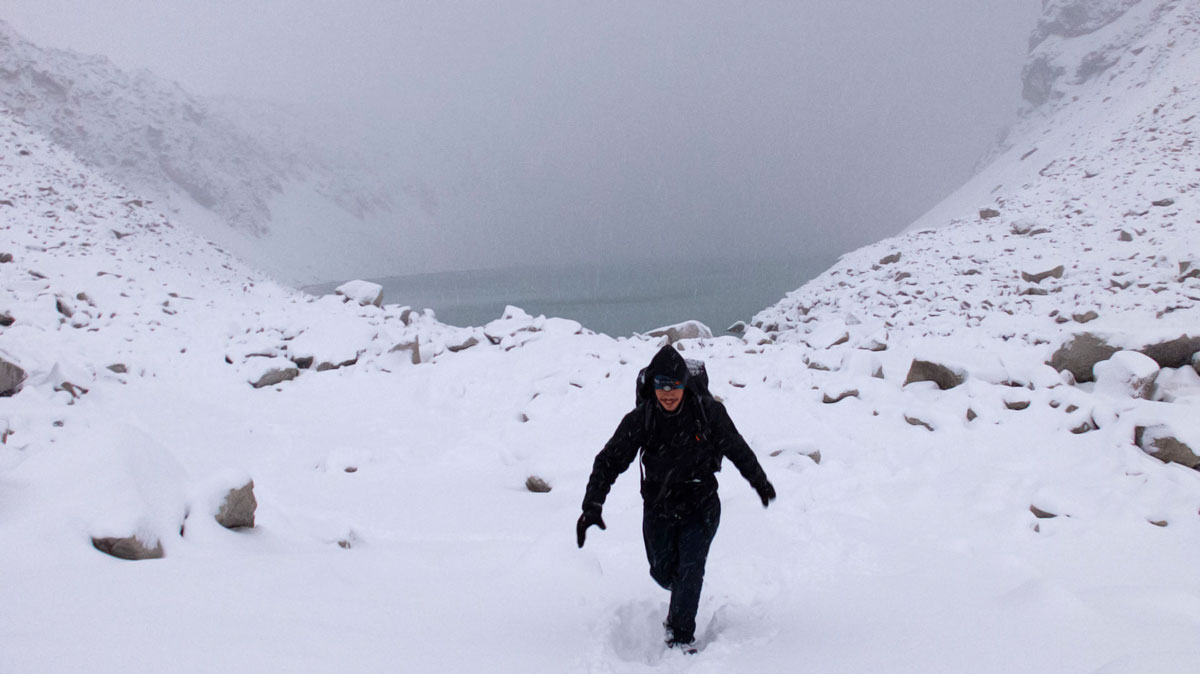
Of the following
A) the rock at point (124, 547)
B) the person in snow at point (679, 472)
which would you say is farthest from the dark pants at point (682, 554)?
the rock at point (124, 547)

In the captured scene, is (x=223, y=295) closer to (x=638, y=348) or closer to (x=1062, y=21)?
(x=638, y=348)

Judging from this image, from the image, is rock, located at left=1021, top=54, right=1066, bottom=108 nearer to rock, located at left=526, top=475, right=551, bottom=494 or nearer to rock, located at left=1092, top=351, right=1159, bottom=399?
rock, located at left=1092, top=351, right=1159, bottom=399

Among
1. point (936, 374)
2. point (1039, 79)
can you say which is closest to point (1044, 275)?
point (936, 374)

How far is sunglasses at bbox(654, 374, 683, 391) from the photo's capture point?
3.21m

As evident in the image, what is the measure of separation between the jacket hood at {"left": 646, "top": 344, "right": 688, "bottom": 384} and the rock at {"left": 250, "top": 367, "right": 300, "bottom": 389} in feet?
36.6

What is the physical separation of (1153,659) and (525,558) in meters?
3.49

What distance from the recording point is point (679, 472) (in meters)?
3.37

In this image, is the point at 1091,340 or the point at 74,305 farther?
the point at 74,305

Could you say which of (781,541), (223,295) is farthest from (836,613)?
(223,295)

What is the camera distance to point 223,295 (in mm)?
17969

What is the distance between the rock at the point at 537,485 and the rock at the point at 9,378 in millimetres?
7384

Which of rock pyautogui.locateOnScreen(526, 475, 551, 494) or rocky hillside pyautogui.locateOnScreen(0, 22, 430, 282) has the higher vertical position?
rocky hillside pyautogui.locateOnScreen(0, 22, 430, 282)

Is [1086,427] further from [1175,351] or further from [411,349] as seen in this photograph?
[411,349]

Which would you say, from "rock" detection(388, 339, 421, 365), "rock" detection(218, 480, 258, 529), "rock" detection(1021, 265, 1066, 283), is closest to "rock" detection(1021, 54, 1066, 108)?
"rock" detection(1021, 265, 1066, 283)
